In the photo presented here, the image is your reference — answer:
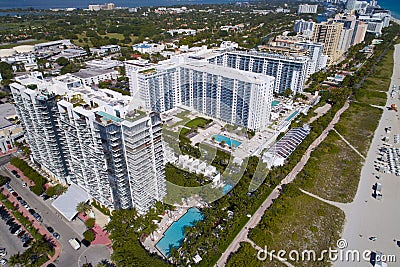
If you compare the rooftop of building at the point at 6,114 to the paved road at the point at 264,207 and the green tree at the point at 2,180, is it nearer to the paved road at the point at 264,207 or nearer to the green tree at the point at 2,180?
the green tree at the point at 2,180

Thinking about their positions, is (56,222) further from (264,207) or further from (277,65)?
(277,65)

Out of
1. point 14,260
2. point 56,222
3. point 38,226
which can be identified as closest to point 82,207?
point 56,222

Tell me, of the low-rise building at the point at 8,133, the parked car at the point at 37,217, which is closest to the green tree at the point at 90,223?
the parked car at the point at 37,217

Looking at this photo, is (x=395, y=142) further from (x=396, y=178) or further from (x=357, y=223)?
(x=357, y=223)

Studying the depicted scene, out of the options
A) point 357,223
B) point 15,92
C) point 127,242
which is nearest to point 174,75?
point 15,92

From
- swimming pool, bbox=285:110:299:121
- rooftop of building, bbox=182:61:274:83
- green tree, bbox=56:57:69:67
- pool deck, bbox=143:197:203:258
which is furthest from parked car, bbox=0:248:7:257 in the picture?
green tree, bbox=56:57:69:67
